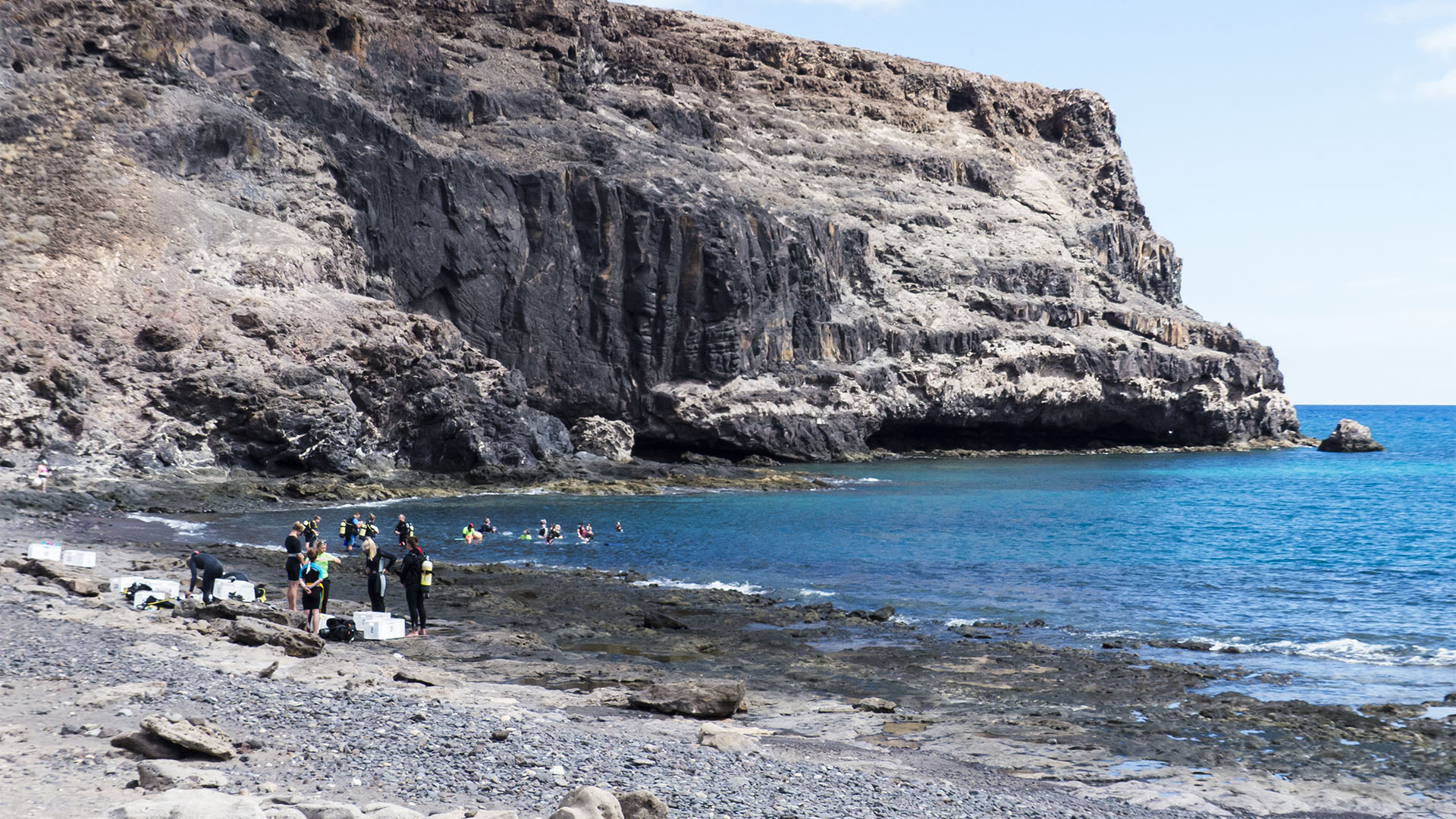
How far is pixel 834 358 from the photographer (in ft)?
262

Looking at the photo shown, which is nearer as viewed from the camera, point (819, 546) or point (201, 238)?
point (819, 546)

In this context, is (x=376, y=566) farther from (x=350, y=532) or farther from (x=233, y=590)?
(x=350, y=532)

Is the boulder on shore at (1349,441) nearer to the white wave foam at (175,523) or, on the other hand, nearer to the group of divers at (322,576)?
the white wave foam at (175,523)

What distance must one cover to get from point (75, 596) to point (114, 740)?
33.2ft

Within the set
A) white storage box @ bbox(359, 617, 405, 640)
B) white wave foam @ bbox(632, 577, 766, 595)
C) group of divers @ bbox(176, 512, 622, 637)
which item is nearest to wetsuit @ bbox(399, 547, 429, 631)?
group of divers @ bbox(176, 512, 622, 637)

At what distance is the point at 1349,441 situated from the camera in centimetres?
9975

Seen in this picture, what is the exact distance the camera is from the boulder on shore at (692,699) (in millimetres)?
12953

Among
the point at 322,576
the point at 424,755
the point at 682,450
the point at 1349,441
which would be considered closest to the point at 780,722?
the point at 424,755

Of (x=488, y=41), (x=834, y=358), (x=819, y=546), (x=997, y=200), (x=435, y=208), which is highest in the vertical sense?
(x=488, y=41)

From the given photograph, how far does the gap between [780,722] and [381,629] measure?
751cm

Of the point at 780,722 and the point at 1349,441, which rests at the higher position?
the point at 1349,441

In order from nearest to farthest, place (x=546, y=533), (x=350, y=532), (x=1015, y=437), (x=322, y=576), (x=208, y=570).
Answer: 1. (x=322, y=576)
2. (x=208, y=570)
3. (x=350, y=532)
4. (x=546, y=533)
5. (x=1015, y=437)

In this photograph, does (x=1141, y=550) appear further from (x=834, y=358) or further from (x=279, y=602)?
(x=834, y=358)

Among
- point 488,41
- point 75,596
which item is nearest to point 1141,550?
point 75,596
